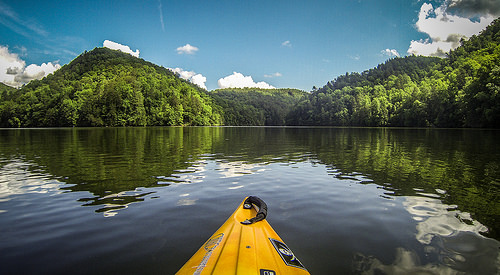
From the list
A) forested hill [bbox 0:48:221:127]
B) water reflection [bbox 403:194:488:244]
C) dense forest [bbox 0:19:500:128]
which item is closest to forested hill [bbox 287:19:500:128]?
dense forest [bbox 0:19:500:128]

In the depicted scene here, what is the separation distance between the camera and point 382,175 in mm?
12984

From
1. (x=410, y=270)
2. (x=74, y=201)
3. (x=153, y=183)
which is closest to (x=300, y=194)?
(x=410, y=270)

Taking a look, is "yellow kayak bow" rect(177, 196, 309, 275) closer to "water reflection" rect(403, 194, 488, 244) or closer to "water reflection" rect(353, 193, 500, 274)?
"water reflection" rect(353, 193, 500, 274)

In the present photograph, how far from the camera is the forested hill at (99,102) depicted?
111m

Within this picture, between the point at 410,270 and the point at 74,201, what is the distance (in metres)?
9.44

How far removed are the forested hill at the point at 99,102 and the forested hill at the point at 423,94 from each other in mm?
82043

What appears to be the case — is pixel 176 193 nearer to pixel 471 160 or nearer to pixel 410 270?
pixel 410 270

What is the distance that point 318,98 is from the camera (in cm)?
18212

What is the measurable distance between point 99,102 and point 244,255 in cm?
12735

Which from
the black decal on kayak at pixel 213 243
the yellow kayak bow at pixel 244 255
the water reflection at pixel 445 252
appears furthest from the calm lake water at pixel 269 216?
the yellow kayak bow at pixel 244 255

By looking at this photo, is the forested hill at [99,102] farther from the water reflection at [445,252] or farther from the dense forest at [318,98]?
the water reflection at [445,252]

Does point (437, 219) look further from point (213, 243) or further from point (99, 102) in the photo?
point (99, 102)

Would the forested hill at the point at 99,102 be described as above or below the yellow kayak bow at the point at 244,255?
above

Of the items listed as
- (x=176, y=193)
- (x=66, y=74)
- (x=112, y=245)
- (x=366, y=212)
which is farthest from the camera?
(x=66, y=74)
